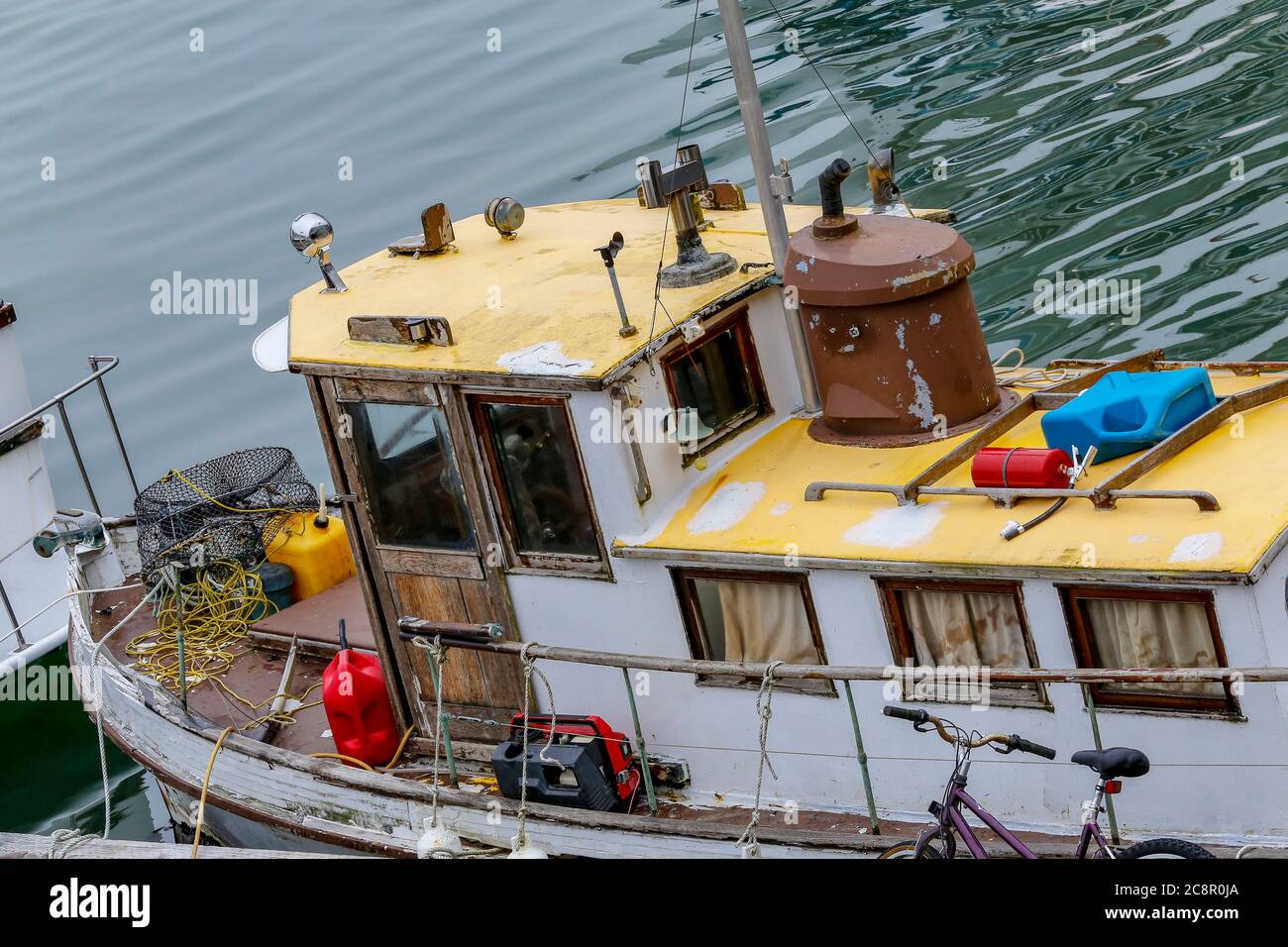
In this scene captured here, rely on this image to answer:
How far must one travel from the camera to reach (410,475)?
354 inches

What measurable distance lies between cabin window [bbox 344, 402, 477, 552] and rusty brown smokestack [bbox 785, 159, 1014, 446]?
7.20ft

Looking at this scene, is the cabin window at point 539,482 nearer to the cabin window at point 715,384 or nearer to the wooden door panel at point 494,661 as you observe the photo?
the wooden door panel at point 494,661

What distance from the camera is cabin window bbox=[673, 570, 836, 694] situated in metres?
8.06

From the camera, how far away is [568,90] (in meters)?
25.6

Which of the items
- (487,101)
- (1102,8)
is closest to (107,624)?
(487,101)

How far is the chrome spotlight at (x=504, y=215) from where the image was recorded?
9.89 m

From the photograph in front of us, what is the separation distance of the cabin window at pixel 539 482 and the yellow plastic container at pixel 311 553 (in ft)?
12.7

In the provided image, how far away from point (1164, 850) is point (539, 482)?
12.6 feet

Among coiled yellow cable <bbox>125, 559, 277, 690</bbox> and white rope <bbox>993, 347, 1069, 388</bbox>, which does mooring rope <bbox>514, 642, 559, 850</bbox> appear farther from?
coiled yellow cable <bbox>125, 559, 277, 690</bbox>

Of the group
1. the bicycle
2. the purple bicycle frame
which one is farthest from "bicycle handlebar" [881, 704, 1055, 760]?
the purple bicycle frame

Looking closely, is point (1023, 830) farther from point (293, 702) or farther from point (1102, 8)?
point (1102, 8)

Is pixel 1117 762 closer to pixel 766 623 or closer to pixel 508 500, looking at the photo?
pixel 766 623

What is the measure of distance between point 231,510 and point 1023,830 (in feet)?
23.5

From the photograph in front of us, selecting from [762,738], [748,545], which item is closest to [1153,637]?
[762,738]
